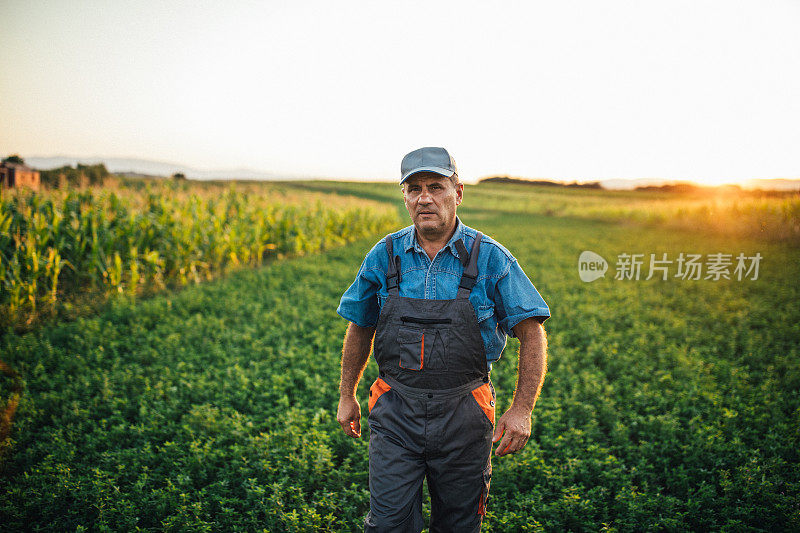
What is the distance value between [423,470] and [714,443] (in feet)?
12.6

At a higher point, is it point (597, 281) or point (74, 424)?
point (597, 281)

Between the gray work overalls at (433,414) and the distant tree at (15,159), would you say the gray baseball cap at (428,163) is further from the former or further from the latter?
the distant tree at (15,159)

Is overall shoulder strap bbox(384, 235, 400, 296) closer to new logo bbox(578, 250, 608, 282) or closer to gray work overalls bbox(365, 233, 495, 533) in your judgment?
gray work overalls bbox(365, 233, 495, 533)

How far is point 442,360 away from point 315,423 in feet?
9.52

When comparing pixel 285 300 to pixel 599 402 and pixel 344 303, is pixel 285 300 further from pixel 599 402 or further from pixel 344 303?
pixel 344 303

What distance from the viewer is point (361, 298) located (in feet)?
8.13

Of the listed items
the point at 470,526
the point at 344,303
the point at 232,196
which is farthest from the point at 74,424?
the point at 232,196

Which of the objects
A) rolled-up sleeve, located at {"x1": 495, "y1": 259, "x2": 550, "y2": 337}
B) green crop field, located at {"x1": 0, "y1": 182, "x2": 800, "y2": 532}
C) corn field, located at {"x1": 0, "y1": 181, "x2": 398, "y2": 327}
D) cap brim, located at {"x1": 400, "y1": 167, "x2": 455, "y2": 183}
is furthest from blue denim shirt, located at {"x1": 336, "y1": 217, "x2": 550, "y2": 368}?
corn field, located at {"x1": 0, "y1": 181, "x2": 398, "y2": 327}

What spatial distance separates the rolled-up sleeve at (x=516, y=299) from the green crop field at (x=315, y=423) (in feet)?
6.82

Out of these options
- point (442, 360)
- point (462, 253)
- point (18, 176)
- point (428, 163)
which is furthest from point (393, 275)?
point (18, 176)

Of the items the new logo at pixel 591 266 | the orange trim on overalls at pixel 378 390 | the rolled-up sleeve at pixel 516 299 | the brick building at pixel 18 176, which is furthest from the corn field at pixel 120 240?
the new logo at pixel 591 266

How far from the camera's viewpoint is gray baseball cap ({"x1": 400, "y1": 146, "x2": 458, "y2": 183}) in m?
2.21

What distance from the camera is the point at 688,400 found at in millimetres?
5324

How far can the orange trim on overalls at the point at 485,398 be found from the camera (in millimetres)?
2291
